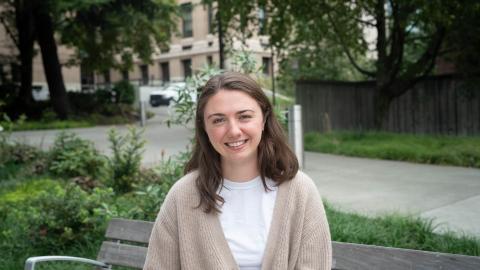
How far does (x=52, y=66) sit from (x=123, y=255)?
2218cm

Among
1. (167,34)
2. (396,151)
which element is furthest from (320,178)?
(167,34)

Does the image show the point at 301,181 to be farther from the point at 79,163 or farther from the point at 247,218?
the point at 79,163

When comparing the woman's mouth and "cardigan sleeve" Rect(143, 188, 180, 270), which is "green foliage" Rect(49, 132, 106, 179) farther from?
the woman's mouth

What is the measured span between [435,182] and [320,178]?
1.76 meters

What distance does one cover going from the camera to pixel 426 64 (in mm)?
14594

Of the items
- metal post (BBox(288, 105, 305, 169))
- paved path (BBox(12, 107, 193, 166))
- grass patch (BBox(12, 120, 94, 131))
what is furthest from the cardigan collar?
grass patch (BBox(12, 120, 94, 131))

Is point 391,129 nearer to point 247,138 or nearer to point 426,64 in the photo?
point 426,64

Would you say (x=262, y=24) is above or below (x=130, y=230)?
above

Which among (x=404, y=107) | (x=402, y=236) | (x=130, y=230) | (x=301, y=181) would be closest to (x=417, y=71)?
(x=404, y=107)

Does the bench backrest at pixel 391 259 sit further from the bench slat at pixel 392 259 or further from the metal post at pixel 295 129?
the metal post at pixel 295 129

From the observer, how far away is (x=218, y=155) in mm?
2559

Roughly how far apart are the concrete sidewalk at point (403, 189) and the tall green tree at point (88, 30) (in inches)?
486

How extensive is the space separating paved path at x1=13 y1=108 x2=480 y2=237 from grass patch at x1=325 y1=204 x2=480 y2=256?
0.46m

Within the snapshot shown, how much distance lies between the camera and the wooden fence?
14.3 meters
